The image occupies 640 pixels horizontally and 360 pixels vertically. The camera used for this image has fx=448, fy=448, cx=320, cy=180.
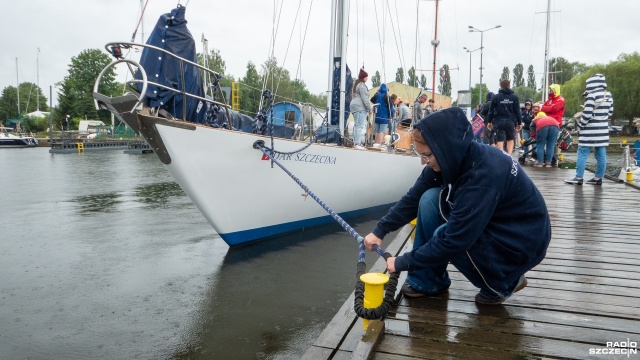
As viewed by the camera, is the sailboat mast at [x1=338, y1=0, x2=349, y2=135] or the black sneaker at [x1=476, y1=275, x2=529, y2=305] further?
the sailboat mast at [x1=338, y1=0, x2=349, y2=135]

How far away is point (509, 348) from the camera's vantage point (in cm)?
232

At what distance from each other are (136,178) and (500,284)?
56.9ft

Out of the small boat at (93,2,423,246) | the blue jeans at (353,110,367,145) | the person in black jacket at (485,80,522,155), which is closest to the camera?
the small boat at (93,2,423,246)

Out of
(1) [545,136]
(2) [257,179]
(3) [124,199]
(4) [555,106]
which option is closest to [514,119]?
(4) [555,106]

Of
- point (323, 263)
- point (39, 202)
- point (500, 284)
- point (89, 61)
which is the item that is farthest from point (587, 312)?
point (89, 61)

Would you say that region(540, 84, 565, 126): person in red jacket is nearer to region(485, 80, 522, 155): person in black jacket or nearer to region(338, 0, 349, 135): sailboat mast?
region(485, 80, 522, 155): person in black jacket

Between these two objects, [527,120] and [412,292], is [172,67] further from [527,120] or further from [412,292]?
[527,120]

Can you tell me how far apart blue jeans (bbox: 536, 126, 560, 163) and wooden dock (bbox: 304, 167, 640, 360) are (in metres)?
7.73

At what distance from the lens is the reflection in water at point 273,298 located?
12.7ft

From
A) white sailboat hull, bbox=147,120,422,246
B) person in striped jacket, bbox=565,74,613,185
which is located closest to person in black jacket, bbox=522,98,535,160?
person in striped jacket, bbox=565,74,613,185

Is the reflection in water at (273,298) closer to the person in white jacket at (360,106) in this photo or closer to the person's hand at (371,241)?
the person's hand at (371,241)

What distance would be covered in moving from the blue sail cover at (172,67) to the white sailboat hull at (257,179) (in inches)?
16.0

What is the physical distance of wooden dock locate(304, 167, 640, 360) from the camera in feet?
7.59

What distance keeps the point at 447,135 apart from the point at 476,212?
0.42 metres
